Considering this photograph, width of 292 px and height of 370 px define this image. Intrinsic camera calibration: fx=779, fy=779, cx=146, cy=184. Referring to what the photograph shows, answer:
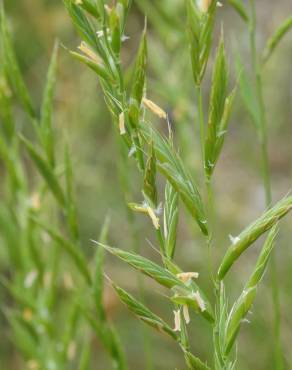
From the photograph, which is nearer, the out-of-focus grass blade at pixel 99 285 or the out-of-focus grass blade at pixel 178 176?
the out-of-focus grass blade at pixel 178 176

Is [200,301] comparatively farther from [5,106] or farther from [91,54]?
[5,106]

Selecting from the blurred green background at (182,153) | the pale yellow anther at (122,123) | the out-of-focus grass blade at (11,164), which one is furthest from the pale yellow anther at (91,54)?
the blurred green background at (182,153)

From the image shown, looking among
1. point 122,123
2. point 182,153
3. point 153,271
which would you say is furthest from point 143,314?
point 182,153

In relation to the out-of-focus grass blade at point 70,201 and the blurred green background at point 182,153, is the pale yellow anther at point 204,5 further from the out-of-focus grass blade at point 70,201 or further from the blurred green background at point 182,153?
the blurred green background at point 182,153

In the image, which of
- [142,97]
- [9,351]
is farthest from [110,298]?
[142,97]

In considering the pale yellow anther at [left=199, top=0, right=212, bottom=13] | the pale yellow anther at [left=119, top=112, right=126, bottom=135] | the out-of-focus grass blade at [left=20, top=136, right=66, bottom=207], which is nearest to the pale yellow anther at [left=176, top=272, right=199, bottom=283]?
the pale yellow anther at [left=119, top=112, right=126, bottom=135]
